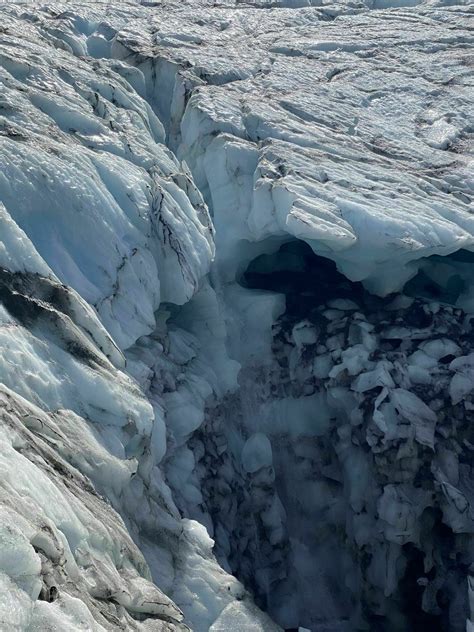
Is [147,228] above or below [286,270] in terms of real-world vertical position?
above

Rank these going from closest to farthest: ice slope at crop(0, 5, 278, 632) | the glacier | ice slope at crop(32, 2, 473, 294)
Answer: ice slope at crop(0, 5, 278, 632), the glacier, ice slope at crop(32, 2, 473, 294)

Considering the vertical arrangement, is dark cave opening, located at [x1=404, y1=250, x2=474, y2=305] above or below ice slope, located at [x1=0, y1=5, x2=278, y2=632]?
below

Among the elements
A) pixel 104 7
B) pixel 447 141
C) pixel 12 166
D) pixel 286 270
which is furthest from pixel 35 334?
pixel 104 7

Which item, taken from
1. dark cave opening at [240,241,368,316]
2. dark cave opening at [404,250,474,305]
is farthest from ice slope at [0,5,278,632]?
dark cave opening at [404,250,474,305]

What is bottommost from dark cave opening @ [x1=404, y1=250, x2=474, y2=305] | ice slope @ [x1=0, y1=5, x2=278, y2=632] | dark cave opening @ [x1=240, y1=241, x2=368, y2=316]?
dark cave opening @ [x1=240, y1=241, x2=368, y2=316]

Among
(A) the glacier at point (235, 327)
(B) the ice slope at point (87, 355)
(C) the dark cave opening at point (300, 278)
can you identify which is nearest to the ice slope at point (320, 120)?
(A) the glacier at point (235, 327)

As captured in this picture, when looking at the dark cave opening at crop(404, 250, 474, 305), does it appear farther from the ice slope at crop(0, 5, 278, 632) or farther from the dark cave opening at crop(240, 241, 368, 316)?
the ice slope at crop(0, 5, 278, 632)

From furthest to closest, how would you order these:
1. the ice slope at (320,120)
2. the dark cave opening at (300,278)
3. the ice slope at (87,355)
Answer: the dark cave opening at (300,278) < the ice slope at (320,120) < the ice slope at (87,355)

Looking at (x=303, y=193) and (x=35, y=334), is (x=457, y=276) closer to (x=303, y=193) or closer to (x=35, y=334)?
(x=303, y=193)

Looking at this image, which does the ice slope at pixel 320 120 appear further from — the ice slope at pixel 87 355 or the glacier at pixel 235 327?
the ice slope at pixel 87 355
